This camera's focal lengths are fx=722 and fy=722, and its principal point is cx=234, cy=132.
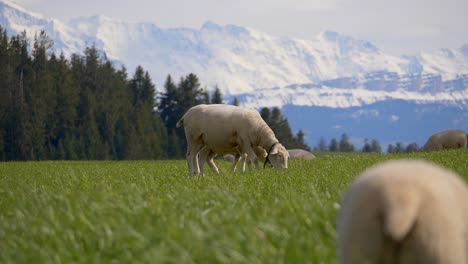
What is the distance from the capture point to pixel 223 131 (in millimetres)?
19297

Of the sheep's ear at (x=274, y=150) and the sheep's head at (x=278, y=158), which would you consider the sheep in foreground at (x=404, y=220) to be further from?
the sheep's head at (x=278, y=158)

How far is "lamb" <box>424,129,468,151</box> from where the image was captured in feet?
124

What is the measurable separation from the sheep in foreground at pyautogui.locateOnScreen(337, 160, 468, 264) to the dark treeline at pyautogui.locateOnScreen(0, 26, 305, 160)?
249ft

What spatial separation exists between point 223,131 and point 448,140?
72.2ft

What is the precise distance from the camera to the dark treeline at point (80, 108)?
3071 inches

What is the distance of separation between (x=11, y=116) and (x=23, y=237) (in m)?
74.4

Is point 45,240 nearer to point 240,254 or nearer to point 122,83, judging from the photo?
point 240,254

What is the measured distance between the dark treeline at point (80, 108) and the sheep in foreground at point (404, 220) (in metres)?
76.0

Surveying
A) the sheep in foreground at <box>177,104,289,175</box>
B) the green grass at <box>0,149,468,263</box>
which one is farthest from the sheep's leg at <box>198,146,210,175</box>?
the green grass at <box>0,149,468,263</box>

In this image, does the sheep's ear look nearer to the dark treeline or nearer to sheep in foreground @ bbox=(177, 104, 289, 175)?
sheep in foreground @ bbox=(177, 104, 289, 175)

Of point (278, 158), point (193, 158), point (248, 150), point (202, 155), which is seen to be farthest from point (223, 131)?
point (278, 158)

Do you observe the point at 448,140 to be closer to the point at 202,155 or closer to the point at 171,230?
the point at 202,155

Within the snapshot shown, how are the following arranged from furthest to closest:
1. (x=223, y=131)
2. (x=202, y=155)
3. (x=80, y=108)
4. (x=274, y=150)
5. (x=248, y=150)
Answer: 1. (x=80, y=108)
2. (x=202, y=155)
3. (x=274, y=150)
4. (x=248, y=150)
5. (x=223, y=131)

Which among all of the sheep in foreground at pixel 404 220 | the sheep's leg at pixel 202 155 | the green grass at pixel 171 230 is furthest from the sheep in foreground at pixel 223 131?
the sheep in foreground at pixel 404 220
